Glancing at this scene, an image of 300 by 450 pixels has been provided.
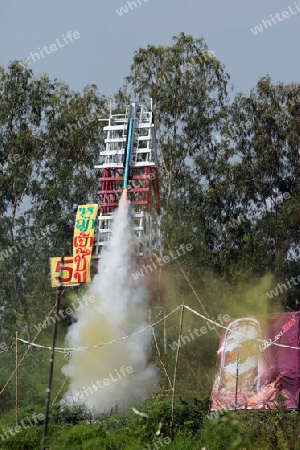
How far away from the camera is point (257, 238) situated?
35.7 metres

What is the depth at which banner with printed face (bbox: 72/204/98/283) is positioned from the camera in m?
25.7

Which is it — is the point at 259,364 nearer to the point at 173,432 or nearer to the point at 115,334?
the point at 115,334

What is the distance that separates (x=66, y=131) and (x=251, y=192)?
877 centimetres

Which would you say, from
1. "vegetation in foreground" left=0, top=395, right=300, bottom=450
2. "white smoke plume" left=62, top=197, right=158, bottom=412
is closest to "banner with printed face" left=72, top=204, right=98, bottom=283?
"white smoke plume" left=62, top=197, right=158, bottom=412

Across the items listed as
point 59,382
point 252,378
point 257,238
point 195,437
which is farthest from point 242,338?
point 257,238

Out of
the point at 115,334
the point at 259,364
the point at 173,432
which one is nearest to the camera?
the point at 173,432

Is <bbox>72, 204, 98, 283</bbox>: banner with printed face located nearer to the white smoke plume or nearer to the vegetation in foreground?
the white smoke plume

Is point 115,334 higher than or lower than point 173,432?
higher

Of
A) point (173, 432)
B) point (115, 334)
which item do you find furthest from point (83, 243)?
point (173, 432)

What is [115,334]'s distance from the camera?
25.9 metres

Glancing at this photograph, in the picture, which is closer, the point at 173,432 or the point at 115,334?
the point at 173,432

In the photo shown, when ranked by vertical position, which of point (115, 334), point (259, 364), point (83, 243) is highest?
point (83, 243)

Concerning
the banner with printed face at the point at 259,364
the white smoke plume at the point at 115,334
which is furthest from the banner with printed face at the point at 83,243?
the banner with printed face at the point at 259,364

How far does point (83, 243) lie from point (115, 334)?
2.77 m
